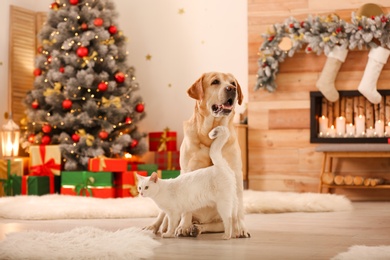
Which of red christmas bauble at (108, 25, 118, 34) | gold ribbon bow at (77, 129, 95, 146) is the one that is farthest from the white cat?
red christmas bauble at (108, 25, 118, 34)

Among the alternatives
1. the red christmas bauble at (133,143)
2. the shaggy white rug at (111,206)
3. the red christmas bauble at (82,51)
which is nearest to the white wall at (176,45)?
the red christmas bauble at (133,143)

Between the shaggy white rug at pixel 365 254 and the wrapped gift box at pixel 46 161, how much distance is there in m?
3.78

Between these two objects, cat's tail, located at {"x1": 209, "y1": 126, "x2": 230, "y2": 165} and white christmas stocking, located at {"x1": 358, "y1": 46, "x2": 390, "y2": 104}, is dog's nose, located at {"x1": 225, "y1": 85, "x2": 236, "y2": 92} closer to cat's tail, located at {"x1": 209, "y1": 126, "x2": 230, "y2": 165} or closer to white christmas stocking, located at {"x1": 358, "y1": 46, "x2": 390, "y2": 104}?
cat's tail, located at {"x1": 209, "y1": 126, "x2": 230, "y2": 165}

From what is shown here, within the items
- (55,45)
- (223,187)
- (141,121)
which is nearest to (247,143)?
(141,121)

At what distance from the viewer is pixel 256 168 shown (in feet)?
20.5

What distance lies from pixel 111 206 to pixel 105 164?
1.19 m

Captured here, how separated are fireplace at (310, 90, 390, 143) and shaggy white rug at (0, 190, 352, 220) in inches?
41.9

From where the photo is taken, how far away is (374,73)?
5.85 m

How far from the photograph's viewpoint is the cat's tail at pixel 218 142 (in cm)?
289

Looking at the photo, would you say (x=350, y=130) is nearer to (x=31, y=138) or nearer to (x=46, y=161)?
(x=46, y=161)

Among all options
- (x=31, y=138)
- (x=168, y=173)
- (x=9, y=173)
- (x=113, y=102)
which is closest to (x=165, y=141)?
(x=168, y=173)

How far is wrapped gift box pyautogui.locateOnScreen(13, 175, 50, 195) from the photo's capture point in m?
5.61

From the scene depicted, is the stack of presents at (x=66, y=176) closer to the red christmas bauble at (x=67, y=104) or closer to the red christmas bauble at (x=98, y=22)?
the red christmas bauble at (x=67, y=104)

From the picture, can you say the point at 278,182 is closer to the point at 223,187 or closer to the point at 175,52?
the point at 175,52
